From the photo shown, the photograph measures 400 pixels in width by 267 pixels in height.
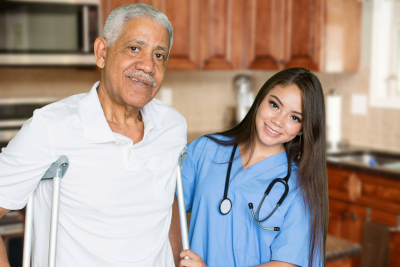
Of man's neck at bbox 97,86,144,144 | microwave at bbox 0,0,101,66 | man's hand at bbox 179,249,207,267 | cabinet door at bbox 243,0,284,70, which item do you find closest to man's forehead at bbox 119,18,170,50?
man's neck at bbox 97,86,144,144

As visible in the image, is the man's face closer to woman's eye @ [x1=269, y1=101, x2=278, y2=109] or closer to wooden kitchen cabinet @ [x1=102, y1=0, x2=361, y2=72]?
woman's eye @ [x1=269, y1=101, x2=278, y2=109]

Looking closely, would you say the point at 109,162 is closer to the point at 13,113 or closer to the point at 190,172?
the point at 190,172

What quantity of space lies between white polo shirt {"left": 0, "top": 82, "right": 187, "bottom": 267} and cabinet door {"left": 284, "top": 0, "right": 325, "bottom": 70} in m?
2.62

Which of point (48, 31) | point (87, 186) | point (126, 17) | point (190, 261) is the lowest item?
point (190, 261)

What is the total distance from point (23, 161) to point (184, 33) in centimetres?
268

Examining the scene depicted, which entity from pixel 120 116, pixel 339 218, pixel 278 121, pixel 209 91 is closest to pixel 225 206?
pixel 278 121

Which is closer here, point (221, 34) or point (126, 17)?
point (126, 17)

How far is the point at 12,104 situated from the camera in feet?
9.39

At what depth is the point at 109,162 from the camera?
112cm

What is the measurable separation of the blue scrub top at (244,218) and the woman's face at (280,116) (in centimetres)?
10

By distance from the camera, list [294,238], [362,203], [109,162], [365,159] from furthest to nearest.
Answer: [365,159], [362,203], [294,238], [109,162]

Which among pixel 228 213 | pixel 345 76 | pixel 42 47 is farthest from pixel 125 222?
pixel 345 76

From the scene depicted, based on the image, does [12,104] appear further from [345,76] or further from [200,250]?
[345,76]

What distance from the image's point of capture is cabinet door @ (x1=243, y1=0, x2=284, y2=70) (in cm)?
370
